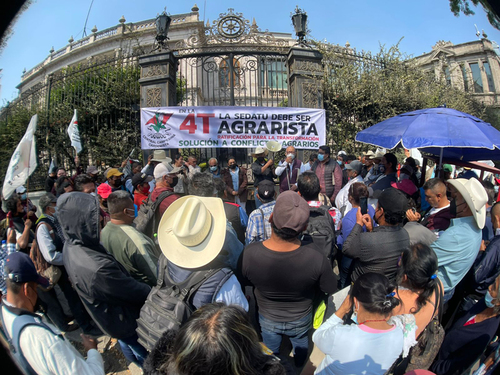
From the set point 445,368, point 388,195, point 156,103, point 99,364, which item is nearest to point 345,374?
point 445,368

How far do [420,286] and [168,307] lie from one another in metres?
1.63

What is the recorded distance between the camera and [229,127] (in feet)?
23.1

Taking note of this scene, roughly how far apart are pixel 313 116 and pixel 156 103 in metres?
3.94

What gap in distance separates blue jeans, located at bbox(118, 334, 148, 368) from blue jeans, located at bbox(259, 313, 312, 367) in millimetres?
975

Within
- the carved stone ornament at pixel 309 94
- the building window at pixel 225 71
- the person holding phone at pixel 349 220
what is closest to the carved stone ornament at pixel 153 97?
the building window at pixel 225 71

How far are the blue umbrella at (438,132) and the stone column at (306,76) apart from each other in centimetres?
373

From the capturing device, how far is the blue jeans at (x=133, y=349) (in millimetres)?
2224

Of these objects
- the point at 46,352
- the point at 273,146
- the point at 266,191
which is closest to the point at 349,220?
the point at 266,191

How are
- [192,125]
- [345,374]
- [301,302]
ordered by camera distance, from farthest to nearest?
[192,125] → [301,302] → [345,374]

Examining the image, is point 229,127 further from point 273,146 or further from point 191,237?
point 191,237

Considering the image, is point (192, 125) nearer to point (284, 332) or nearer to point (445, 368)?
point (284, 332)

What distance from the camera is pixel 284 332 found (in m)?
2.29

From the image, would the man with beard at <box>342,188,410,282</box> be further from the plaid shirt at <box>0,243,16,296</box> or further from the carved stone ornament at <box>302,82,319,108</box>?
the carved stone ornament at <box>302,82,319,108</box>

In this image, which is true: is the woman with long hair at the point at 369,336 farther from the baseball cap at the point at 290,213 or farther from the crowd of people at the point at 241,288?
the baseball cap at the point at 290,213
